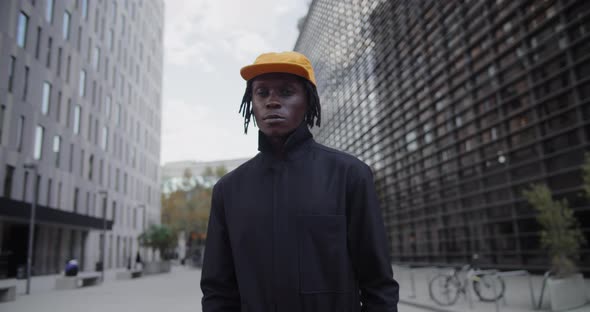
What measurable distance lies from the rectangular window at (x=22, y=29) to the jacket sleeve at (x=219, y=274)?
28.8 m

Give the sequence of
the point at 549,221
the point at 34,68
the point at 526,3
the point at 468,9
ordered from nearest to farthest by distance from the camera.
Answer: the point at 549,221
the point at 526,3
the point at 468,9
the point at 34,68

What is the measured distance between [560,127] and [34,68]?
27.7 meters

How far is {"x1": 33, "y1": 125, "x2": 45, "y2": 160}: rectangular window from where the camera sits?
29056 mm

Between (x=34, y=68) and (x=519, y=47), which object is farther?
(x=34, y=68)

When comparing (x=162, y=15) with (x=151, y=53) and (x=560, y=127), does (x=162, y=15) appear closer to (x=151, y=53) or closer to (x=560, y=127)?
(x=151, y=53)

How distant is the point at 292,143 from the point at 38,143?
3194 centimetres

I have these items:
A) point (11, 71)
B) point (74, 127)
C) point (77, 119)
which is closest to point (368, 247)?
point (11, 71)

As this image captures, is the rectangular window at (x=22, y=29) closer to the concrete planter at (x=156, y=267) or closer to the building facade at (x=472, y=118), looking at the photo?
the concrete planter at (x=156, y=267)

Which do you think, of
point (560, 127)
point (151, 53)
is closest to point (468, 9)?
point (560, 127)

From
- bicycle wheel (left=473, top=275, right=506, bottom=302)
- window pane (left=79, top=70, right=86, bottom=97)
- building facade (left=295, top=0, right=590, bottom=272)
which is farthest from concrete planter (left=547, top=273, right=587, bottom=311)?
window pane (left=79, top=70, right=86, bottom=97)

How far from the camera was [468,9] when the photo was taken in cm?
2112

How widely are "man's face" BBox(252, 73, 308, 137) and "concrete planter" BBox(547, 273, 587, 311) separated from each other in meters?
9.59

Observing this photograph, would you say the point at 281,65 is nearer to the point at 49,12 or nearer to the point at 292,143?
the point at 292,143

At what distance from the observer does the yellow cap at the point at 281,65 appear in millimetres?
1979
